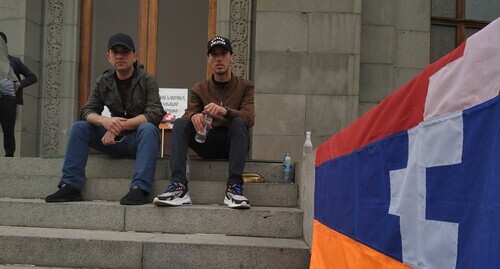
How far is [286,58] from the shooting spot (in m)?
7.64

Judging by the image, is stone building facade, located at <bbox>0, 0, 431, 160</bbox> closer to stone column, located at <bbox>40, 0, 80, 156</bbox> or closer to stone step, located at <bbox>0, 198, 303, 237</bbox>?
stone column, located at <bbox>40, 0, 80, 156</bbox>

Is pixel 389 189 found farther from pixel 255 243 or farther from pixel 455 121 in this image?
pixel 255 243

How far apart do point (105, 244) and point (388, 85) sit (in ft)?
19.8

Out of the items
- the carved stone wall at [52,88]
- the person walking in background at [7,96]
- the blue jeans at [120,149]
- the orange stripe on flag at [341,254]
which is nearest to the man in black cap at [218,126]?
the blue jeans at [120,149]

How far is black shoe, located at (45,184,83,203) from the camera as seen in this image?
4.24 m

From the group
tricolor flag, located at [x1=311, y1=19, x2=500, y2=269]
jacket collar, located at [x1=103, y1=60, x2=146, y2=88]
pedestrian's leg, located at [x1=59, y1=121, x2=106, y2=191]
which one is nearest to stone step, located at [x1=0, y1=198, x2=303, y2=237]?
pedestrian's leg, located at [x1=59, y1=121, x2=106, y2=191]

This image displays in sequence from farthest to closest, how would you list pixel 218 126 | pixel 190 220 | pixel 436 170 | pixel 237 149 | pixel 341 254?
pixel 218 126
pixel 237 149
pixel 190 220
pixel 341 254
pixel 436 170

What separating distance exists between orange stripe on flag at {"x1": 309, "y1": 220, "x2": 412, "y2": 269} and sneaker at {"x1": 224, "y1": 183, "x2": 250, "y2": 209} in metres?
0.99

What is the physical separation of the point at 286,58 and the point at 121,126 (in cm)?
385

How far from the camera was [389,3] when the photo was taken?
26.8ft

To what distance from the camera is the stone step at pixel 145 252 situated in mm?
3486

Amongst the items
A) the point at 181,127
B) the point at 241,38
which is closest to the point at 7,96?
the point at 181,127

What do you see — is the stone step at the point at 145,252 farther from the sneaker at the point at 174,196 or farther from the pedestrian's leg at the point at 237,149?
the pedestrian's leg at the point at 237,149

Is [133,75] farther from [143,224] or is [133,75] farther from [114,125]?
[143,224]
